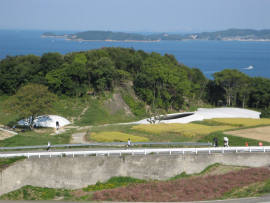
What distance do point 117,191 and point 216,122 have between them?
1144 inches

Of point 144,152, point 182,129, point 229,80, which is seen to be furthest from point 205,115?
point 144,152

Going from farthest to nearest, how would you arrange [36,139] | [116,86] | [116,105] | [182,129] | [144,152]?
[116,86] < [116,105] < [182,129] < [36,139] < [144,152]

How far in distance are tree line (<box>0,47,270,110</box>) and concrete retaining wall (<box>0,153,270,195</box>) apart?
37293 mm

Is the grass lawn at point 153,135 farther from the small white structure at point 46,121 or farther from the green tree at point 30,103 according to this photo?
the green tree at point 30,103

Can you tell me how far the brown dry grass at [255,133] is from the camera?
35844mm

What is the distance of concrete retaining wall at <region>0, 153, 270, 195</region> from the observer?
1012 inches

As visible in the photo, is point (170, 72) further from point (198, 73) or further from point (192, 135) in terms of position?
point (192, 135)

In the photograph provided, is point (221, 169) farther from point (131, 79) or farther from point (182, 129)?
point (131, 79)

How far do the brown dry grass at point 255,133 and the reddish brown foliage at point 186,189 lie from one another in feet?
37.4

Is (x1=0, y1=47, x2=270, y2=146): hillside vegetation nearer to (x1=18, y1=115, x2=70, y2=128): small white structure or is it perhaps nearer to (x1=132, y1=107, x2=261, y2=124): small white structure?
(x1=132, y1=107, x2=261, y2=124): small white structure

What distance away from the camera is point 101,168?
27047 millimetres

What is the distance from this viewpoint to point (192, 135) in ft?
127

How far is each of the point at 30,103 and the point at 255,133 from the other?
102 ft

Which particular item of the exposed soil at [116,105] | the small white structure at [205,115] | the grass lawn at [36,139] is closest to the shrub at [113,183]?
the grass lawn at [36,139]
